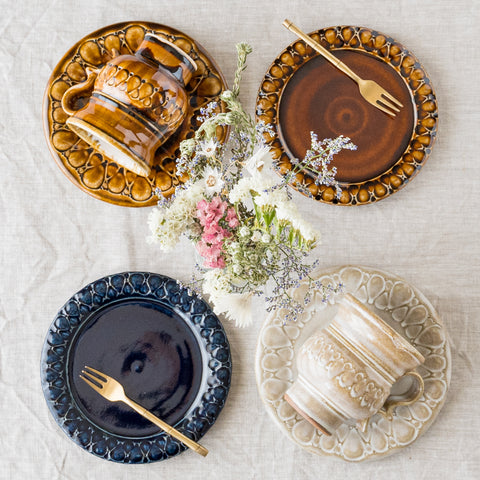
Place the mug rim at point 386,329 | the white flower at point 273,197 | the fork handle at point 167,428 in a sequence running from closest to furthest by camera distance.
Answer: the white flower at point 273,197
the mug rim at point 386,329
the fork handle at point 167,428

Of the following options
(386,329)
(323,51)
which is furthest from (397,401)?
(323,51)

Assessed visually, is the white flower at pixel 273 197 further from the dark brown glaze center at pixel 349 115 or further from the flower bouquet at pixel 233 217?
the dark brown glaze center at pixel 349 115

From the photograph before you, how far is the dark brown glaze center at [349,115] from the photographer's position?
2.83ft

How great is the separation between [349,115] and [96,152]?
43 centimetres

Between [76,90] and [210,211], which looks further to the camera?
[76,90]

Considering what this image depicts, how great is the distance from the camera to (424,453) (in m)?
0.89

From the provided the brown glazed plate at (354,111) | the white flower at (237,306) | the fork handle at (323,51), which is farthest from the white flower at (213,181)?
the fork handle at (323,51)

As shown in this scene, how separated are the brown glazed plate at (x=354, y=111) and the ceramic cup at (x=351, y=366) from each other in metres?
0.22

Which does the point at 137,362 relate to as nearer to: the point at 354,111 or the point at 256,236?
the point at 256,236

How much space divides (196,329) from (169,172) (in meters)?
0.27

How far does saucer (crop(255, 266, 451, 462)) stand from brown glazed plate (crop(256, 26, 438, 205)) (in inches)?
5.8

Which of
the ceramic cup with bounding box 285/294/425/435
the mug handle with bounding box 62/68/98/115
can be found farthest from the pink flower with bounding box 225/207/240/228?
the mug handle with bounding box 62/68/98/115

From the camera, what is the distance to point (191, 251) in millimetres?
894

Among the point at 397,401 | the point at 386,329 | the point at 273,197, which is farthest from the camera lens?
the point at 397,401
